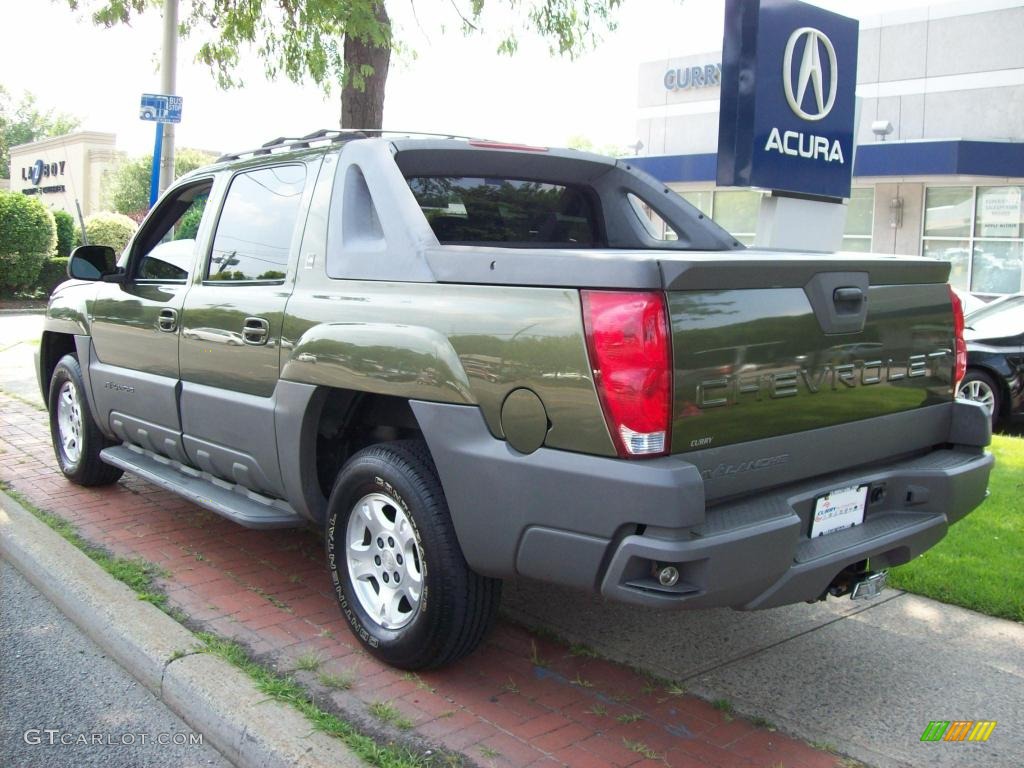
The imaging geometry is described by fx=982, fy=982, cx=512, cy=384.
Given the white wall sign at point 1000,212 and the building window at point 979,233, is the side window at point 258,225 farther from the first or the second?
the white wall sign at point 1000,212

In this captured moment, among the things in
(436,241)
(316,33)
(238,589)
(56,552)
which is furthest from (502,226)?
(316,33)

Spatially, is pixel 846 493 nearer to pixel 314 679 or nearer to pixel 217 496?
pixel 314 679

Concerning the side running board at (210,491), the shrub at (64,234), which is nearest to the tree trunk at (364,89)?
the side running board at (210,491)

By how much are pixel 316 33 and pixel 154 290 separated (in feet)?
18.5

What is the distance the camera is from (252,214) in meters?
4.80

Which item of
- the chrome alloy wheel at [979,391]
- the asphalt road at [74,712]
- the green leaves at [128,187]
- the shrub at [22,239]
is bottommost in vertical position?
the asphalt road at [74,712]

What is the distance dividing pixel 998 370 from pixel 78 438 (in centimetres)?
827

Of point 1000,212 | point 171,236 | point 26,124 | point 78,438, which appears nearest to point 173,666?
point 171,236

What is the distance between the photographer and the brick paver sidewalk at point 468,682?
324 cm

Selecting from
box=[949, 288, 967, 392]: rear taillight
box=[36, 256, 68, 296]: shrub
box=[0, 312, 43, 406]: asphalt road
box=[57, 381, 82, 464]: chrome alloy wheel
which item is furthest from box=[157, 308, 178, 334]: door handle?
box=[36, 256, 68, 296]: shrub

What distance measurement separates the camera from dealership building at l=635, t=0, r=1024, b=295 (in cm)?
2050

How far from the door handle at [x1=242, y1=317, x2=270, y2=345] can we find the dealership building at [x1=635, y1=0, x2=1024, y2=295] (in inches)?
676

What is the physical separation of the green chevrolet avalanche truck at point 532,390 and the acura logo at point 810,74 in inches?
78.9

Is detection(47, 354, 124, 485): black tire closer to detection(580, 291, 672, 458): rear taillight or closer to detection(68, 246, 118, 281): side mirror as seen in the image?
detection(68, 246, 118, 281): side mirror
